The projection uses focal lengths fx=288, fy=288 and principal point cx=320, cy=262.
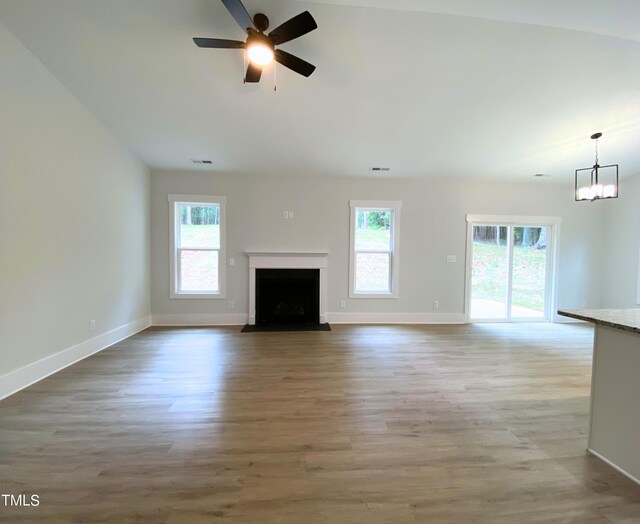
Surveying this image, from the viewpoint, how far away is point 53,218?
3.05 metres

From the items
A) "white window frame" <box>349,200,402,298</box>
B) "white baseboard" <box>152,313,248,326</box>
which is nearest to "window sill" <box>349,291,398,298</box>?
"white window frame" <box>349,200,402,298</box>

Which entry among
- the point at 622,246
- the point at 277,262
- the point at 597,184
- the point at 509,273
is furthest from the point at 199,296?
the point at 622,246

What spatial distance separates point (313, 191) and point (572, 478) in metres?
4.69

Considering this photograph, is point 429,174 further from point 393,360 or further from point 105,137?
point 105,137

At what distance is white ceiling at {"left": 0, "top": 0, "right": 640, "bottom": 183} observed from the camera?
2506 mm

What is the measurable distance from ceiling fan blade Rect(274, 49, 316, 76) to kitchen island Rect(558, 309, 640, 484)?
2770 millimetres

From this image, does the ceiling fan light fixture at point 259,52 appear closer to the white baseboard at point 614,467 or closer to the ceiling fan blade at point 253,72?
the ceiling fan blade at point 253,72

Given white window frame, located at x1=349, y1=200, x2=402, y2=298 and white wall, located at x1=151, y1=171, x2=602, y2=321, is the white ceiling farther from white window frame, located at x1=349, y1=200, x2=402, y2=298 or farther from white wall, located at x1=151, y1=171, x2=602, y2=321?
white window frame, located at x1=349, y1=200, x2=402, y2=298

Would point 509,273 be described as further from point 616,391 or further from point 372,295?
point 616,391

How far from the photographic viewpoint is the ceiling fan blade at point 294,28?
2.06 m

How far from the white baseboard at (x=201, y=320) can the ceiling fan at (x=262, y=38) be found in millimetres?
3895

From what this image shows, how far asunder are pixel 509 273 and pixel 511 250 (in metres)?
0.45

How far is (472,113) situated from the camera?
3.61 metres

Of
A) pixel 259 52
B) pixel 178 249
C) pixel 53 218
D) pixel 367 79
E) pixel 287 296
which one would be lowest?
pixel 287 296
